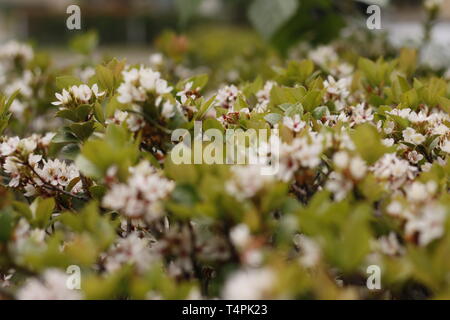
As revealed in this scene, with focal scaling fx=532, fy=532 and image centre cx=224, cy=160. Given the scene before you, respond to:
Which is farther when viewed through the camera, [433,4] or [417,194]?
[433,4]

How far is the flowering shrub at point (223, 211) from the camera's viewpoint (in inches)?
44.3

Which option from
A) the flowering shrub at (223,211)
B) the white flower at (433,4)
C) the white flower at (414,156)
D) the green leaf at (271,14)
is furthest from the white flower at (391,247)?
the white flower at (433,4)

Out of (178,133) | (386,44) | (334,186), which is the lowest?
(334,186)

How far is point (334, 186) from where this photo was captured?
127 cm

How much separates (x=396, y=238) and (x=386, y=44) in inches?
117

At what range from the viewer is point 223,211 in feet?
3.94

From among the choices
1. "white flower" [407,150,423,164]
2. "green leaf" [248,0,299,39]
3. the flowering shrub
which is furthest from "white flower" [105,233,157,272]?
"green leaf" [248,0,299,39]

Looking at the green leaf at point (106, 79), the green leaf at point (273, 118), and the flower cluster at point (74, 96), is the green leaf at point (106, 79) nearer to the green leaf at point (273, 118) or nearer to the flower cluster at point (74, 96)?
the flower cluster at point (74, 96)

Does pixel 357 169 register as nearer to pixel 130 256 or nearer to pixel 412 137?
pixel 412 137

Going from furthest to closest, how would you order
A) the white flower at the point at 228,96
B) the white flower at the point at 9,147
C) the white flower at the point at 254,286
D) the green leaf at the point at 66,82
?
the white flower at the point at 228,96 < the green leaf at the point at 66,82 < the white flower at the point at 9,147 < the white flower at the point at 254,286

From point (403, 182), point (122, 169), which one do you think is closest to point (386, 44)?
point (403, 182)

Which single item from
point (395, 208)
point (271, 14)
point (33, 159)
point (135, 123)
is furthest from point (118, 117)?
point (271, 14)
